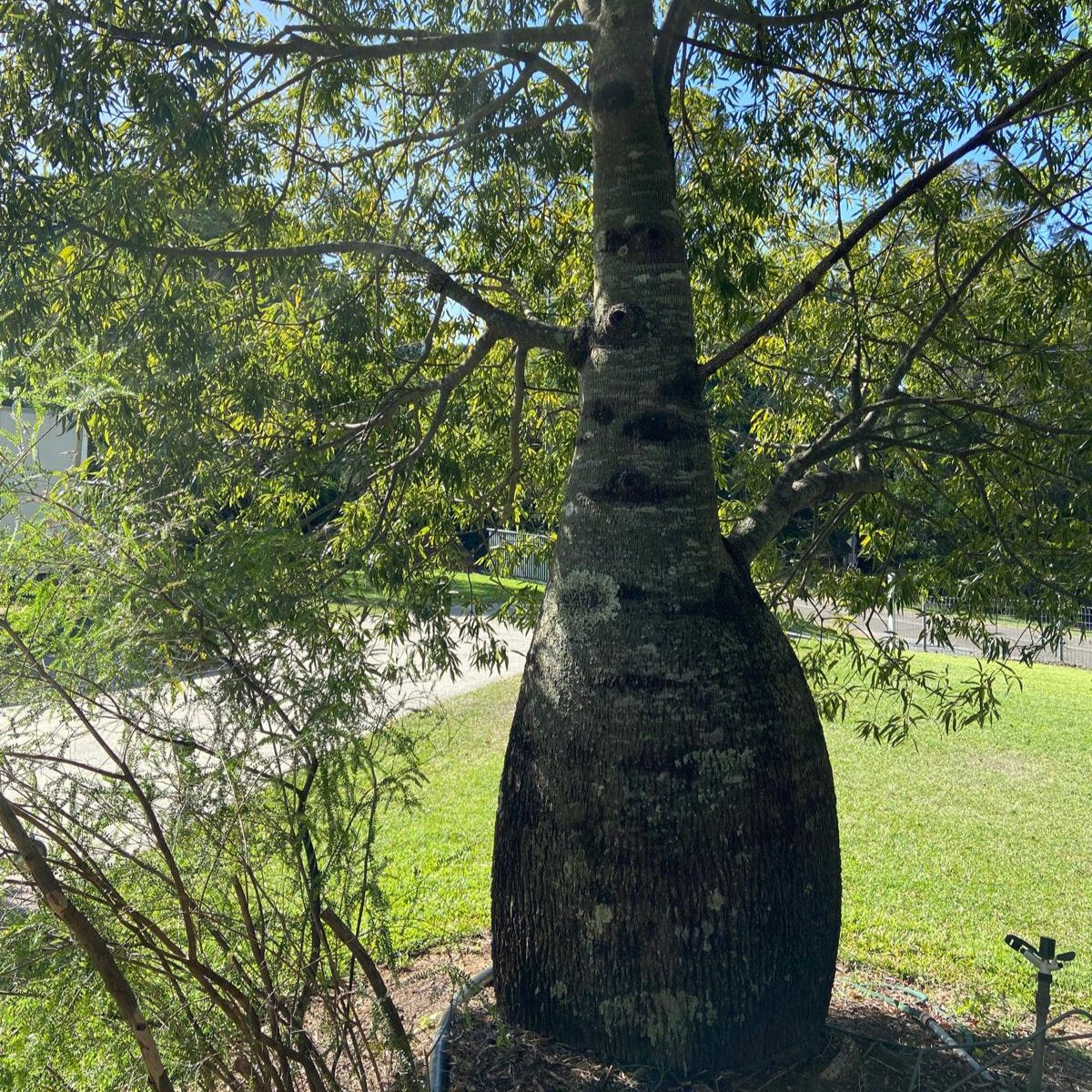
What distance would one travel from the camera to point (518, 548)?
5719 mm

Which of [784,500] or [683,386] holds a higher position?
[683,386]

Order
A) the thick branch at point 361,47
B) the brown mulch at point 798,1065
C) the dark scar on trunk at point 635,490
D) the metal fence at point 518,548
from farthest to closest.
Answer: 1. the metal fence at point 518,548
2. the thick branch at point 361,47
3. the dark scar on trunk at point 635,490
4. the brown mulch at point 798,1065

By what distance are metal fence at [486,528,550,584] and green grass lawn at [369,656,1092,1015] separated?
1.06 meters

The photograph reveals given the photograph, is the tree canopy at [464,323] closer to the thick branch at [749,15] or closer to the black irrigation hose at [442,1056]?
the thick branch at [749,15]

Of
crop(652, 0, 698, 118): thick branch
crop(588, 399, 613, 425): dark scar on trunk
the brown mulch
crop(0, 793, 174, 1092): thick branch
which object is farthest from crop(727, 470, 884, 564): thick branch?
crop(0, 793, 174, 1092): thick branch

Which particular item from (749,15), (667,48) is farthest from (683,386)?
(749,15)

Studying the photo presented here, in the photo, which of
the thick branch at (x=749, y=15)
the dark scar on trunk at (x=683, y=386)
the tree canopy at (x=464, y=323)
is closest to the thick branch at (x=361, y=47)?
the tree canopy at (x=464, y=323)

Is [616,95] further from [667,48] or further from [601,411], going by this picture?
[601,411]

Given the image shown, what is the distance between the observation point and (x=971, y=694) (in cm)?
484

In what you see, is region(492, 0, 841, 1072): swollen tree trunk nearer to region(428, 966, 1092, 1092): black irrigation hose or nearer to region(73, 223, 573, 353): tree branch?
region(428, 966, 1092, 1092): black irrigation hose

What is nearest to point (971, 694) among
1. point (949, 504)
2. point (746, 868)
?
point (949, 504)

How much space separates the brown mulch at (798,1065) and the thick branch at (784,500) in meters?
1.72

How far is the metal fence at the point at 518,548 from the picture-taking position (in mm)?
5648

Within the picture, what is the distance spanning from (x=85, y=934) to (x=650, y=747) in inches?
64.9
